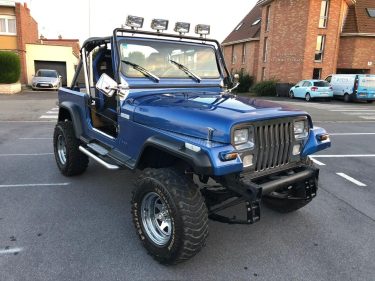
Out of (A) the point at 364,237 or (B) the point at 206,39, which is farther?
(B) the point at 206,39

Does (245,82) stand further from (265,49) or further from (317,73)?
(317,73)

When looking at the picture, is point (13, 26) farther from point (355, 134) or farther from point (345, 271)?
point (345, 271)

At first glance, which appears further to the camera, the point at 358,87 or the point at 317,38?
the point at 317,38

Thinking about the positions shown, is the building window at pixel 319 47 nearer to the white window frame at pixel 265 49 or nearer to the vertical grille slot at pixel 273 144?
the white window frame at pixel 265 49

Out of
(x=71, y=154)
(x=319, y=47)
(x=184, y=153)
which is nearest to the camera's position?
(x=184, y=153)

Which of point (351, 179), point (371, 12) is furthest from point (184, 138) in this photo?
point (371, 12)

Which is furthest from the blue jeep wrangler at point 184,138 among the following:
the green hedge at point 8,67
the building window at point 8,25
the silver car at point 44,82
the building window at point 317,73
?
the building window at point 317,73

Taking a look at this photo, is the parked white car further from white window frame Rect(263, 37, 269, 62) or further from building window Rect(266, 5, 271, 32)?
building window Rect(266, 5, 271, 32)

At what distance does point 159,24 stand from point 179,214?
258 centimetres

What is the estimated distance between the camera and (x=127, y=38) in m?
4.03

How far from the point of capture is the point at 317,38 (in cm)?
2653

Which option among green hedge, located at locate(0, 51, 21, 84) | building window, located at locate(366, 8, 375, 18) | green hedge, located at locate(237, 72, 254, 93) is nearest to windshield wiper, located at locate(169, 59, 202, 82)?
green hedge, located at locate(0, 51, 21, 84)

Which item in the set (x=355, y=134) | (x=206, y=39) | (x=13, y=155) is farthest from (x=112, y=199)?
(x=355, y=134)

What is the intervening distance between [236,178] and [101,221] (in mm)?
1782
